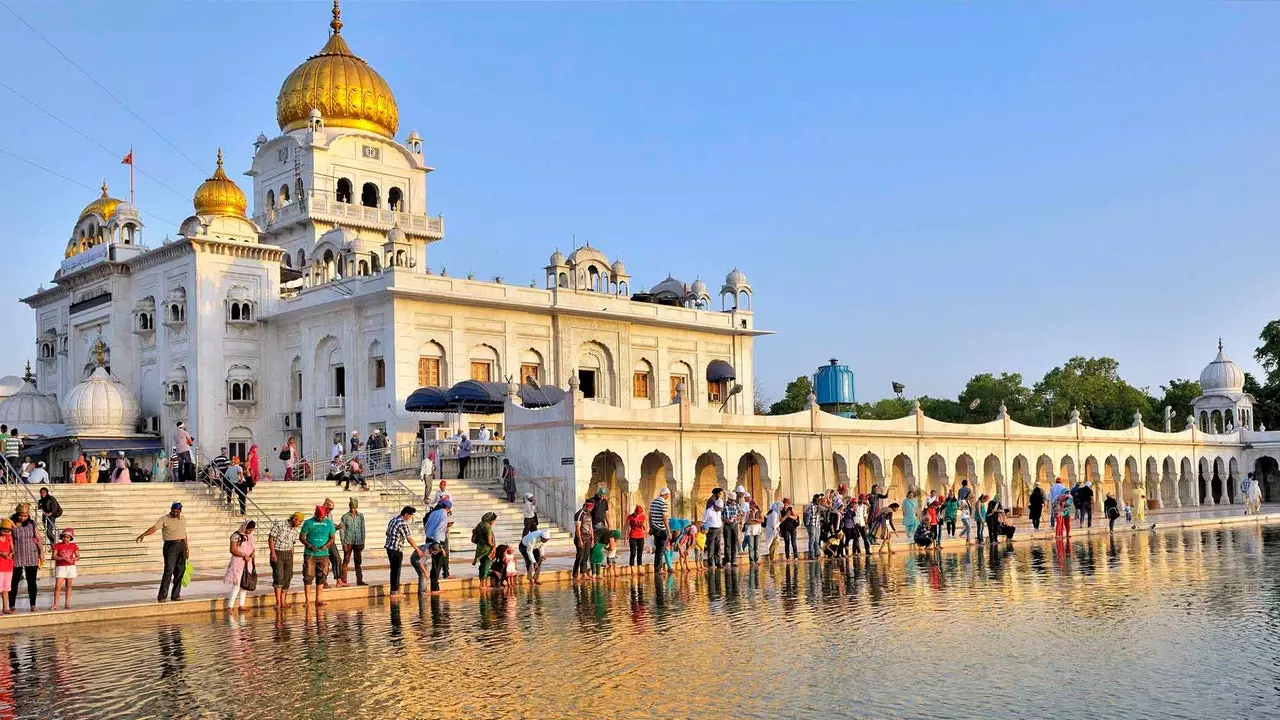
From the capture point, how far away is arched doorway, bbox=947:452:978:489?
43188 millimetres

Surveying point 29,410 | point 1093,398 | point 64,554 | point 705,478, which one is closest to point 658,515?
point 64,554

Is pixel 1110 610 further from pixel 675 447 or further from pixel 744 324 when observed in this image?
pixel 744 324

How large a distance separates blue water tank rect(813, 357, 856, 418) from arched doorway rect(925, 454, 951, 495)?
712 inches

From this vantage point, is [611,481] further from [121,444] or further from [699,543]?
[121,444]

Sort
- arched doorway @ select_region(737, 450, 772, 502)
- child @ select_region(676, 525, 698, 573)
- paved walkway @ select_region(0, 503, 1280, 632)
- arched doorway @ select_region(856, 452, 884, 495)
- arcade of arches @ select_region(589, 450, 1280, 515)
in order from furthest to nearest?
1. arched doorway @ select_region(856, 452, 884, 495)
2. arched doorway @ select_region(737, 450, 772, 502)
3. arcade of arches @ select_region(589, 450, 1280, 515)
4. child @ select_region(676, 525, 698, 573)
5. paved walkway @ select_region(0, 503, 1280, 632)

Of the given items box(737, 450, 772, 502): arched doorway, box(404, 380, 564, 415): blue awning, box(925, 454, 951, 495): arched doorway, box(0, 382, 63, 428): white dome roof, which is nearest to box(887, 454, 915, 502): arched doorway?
box(925, 454, 951, 495): arched doorway

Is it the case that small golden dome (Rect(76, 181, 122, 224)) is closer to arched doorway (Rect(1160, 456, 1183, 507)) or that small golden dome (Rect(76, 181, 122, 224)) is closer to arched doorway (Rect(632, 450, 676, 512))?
arched doorway (Rect(632, 450, 676, 512))

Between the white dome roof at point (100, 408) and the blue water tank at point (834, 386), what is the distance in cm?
3121

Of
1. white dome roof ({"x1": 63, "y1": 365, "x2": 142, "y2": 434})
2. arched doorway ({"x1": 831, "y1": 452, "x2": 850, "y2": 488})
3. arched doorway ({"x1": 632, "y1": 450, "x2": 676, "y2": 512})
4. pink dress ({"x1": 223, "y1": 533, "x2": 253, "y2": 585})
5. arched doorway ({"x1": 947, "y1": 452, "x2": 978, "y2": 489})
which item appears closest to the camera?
pink dress ({"x1": 223, "y1": 533, "x2": 253, "y2": 585})

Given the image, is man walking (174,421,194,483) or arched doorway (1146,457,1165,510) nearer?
man walking (174,421,194,483)

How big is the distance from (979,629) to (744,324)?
39.9 m

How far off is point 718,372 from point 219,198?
2087 cm

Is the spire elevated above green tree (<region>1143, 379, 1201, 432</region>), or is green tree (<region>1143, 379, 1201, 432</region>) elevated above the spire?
the spire

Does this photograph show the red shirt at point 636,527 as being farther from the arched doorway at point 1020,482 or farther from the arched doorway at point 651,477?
the arched doorway at point 1020,482
